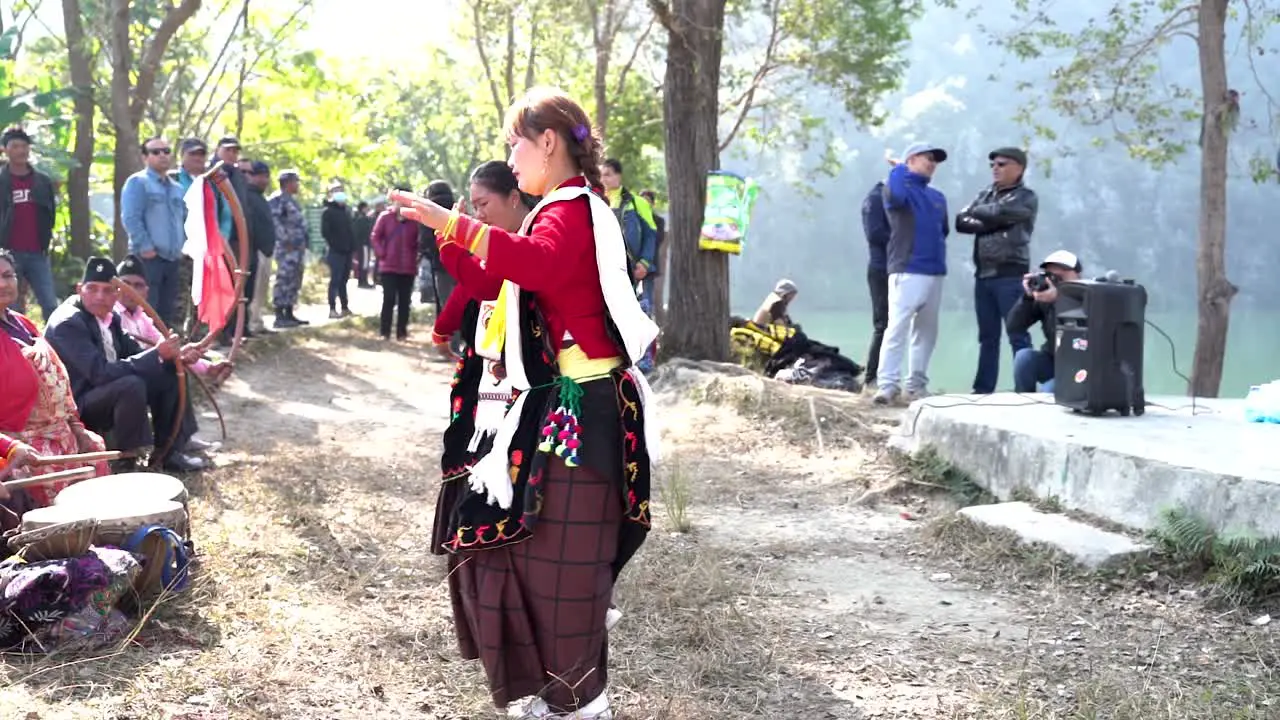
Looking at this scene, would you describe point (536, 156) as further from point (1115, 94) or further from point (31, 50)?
point (31, 50)

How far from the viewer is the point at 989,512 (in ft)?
16.9

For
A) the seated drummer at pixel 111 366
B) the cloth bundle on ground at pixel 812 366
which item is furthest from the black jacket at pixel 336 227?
the seated drummer at pixel 111 366

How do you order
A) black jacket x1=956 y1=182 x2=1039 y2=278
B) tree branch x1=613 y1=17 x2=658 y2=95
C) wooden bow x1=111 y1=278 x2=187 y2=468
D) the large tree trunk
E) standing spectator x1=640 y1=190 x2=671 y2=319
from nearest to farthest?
wooden bow x1=111 y1=278 x2=187 y2=468 < black jacket x1=956 y1=182 x2=1039 y2=278 < the large tree trunk < standing spectator x1=640 y1=190 x2=671 y2=319 < tree branch x1=613 y1=17 x2=658 y2=95

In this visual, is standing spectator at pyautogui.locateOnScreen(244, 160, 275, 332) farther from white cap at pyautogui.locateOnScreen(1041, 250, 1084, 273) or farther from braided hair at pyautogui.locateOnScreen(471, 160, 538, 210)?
braided hair at pyautogui.locateOnScreen(471, 160, 538, 210)

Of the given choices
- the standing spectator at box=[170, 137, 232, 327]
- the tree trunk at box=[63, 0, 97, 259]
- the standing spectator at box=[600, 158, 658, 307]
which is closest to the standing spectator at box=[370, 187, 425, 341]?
the standing spectator at box=[170, 137, 232, 327]

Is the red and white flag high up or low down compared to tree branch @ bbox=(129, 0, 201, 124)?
down

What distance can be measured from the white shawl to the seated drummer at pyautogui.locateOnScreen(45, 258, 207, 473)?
136 inches

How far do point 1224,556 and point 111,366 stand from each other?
4.84m

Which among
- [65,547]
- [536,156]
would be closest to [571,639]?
[536,156]

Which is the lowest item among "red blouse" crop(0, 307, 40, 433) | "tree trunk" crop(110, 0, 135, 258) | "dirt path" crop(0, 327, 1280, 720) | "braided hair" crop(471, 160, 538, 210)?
"dirt path" crop(0, 327, 1280, 720)

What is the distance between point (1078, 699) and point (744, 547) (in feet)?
6.38

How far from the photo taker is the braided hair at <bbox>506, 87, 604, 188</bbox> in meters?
2.87

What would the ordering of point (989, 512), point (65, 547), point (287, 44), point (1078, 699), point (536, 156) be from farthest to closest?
1. point (287, 44)
2. point (989, 512)
3. point (65, 547)
4. point (1078, 699)
5. point (536, 156)

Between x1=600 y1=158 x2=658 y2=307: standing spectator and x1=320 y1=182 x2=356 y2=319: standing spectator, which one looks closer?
x1=600 y1=158 x2=658 y2=307: standing spectator
